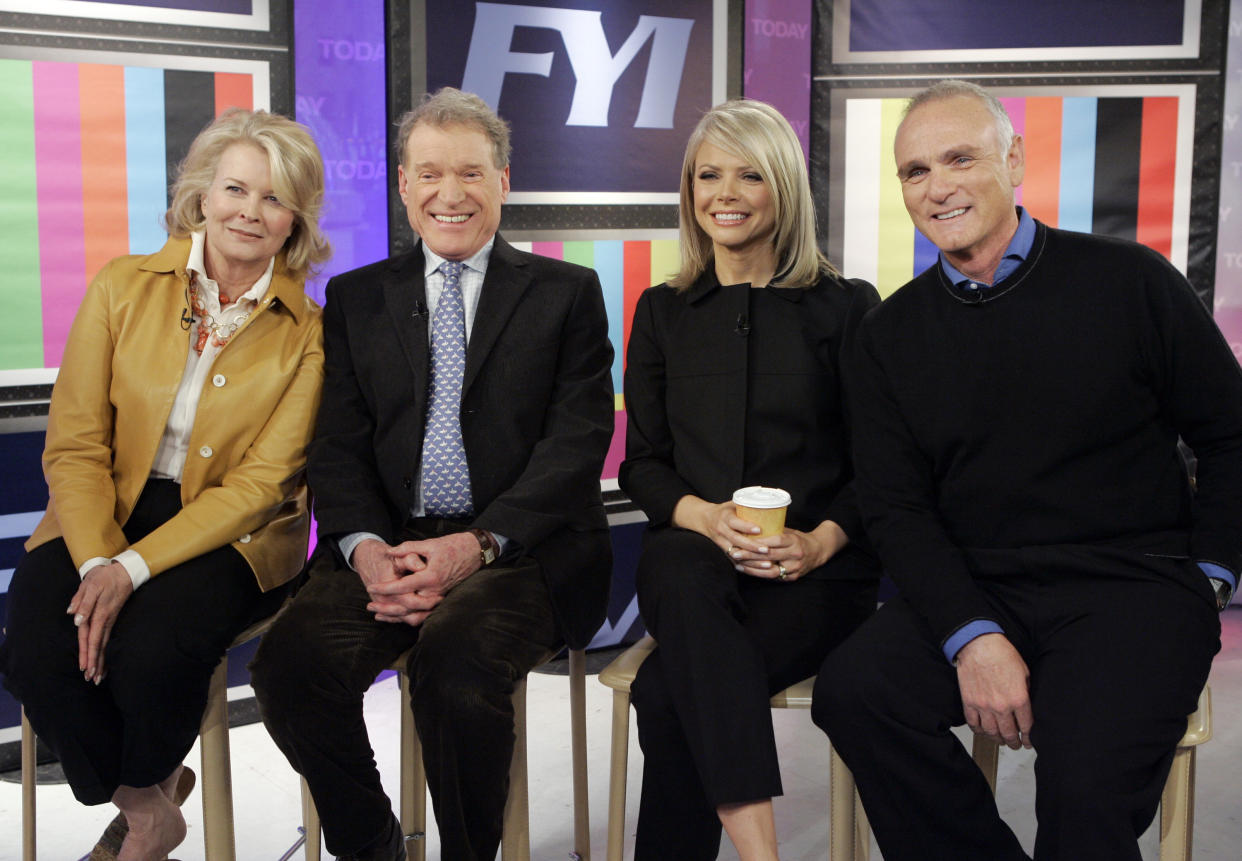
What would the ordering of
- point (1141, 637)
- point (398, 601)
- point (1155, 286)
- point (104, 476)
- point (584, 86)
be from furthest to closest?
1. point (584, 86)
2. point (104, 476)
3. point (398, 601)
4. point (1155, 286)
5. point (1141, 637)

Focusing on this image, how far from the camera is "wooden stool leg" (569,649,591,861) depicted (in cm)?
270

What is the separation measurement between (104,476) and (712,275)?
1371 millimetres

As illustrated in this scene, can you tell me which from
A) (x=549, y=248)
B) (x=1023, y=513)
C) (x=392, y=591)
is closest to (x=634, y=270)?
(x=549, y=248)

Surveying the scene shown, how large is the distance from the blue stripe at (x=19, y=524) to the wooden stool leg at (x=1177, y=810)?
9.51 feet

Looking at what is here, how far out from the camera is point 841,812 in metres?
2.29

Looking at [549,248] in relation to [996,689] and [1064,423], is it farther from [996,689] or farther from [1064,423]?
[996,689]

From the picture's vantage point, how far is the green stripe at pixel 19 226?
3.31 meters

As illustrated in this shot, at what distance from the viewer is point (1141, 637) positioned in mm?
2070

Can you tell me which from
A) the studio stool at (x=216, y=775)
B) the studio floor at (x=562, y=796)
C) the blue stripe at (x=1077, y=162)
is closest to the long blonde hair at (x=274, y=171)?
the studio stool at (x=216, y=775)

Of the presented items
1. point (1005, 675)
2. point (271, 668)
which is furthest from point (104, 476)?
point (1005, 675)

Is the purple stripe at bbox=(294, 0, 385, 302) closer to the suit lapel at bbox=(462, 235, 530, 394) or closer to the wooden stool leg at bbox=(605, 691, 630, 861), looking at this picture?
the suit lapel at bbox=(462, 235, 530, 394)

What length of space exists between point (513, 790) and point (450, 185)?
4.15 ft

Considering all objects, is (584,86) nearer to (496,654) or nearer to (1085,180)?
(1085,180)

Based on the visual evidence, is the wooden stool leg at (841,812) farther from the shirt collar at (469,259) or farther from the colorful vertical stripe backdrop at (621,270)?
the colorful vertical stripe backdrop at (621,270)
